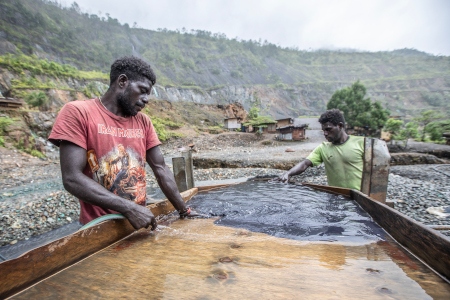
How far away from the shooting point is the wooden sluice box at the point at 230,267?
0.89 meters

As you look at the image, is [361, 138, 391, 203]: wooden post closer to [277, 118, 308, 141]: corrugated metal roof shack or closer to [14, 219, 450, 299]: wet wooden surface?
[14, 219, 450, 299]: wet wooden surface

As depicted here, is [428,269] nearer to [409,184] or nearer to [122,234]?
[122,234]

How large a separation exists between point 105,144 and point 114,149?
79 millimetres

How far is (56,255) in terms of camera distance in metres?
1.08

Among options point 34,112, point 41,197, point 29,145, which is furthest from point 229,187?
point 34,112

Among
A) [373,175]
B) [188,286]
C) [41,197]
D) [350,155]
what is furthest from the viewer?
[41,197]

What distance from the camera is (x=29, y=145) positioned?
49.4 ft

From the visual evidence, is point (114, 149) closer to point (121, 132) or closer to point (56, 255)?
point (121, 132)

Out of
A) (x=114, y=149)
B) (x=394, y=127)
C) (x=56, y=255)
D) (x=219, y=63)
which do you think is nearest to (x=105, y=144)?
(x=114, y=149)

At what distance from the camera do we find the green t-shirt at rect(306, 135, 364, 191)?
11.6 ft

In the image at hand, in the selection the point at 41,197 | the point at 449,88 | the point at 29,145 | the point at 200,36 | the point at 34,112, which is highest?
the point at 200,36

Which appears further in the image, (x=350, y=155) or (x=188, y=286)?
(x=350, y=155)

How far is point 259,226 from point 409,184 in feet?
31.5

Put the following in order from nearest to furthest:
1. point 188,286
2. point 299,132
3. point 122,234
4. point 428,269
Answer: point 188,286 < point 428,269 < point 122,234 < point 299,132
